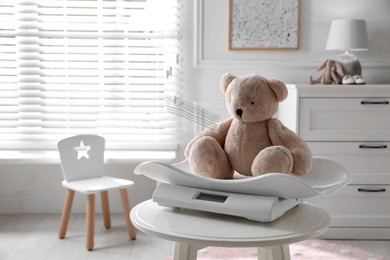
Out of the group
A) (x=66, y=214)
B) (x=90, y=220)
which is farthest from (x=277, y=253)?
(x=66, y=214)

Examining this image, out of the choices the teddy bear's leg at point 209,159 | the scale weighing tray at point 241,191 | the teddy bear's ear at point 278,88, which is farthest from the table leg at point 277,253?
the teddy bear's ear at point 278,88

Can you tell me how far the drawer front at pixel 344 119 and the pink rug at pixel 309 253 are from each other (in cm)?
55

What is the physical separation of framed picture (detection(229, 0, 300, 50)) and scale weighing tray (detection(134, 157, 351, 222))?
188 centimetres

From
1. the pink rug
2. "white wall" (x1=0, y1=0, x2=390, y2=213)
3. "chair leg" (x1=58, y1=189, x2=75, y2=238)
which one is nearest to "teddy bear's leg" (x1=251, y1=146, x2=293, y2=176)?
the pink rug

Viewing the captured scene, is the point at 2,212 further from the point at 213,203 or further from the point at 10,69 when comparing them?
the point at 213,203

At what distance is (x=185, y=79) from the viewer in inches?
131

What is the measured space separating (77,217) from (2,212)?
0.48 meters

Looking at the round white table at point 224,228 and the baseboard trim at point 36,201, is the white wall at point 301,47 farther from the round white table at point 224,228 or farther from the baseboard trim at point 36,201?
the round white table at point 224,228

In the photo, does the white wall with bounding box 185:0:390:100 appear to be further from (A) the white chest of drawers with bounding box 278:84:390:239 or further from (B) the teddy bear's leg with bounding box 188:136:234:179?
(B) the teddy bear's leg with bounding box 188:136:234:179

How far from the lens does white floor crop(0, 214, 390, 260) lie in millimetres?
2680

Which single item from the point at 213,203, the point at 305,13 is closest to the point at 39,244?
the point at 213,203

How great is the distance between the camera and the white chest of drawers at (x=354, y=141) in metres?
2.85

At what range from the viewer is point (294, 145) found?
1519 mm

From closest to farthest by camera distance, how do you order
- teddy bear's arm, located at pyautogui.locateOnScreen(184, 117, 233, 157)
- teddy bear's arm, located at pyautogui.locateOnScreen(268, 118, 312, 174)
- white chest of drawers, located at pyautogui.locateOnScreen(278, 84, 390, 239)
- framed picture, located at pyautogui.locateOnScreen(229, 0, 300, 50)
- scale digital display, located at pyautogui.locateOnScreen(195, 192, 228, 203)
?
scale digital display, located at pyautogui.locateOnScreen(195, 192, 228, 203), teddy bear's arm, located at pyautogui.locateOnScreen(268, 118, 312, 174), teddy bear's arm, located at pyautogui.locateOnScreen(184, 117, 233, 157), white chest of drawers, located at pyautogui.locateOnScreen(278, 84, 390, 239), framed picture, located at pyautogui.locateOnScreen(229, 0, 300, 50)
